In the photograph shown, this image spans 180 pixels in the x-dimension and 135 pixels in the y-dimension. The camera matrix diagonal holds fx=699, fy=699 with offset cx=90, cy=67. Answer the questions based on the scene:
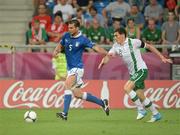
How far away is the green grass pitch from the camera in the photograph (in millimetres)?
12742

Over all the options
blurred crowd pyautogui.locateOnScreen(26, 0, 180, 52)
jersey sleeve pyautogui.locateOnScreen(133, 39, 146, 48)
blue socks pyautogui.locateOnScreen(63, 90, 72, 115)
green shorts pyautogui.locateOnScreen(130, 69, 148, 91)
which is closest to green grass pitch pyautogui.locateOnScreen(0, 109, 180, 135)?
blue socks pyautogui.locateOnScreen(63, 90, 72, 115)

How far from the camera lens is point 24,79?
19828 mm

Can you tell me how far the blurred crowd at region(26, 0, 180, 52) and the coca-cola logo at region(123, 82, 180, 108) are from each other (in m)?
1.38

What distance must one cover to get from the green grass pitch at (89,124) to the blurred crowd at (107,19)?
3.63 m

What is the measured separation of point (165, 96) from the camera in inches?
743

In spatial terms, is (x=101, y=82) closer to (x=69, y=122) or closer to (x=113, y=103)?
(x=113, y=103)

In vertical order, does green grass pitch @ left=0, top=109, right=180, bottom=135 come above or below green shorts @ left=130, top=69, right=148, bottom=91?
below

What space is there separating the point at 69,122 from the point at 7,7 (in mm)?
10082

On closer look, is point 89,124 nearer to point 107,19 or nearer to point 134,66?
point 134,66

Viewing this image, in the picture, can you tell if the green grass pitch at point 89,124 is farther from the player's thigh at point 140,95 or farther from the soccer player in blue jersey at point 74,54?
the soccer player in blue jersey at point 74,54

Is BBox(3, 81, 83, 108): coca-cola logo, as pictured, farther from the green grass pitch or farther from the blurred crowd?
the blurred crowd

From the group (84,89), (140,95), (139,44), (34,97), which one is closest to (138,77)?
(140,95)

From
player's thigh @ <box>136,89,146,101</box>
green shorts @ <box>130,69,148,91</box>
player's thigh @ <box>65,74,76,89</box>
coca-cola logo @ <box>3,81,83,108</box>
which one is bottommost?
coca-cola logo @ <box>3,81,83,108</box>

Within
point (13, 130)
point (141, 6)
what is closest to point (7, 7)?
point (141, 6)
